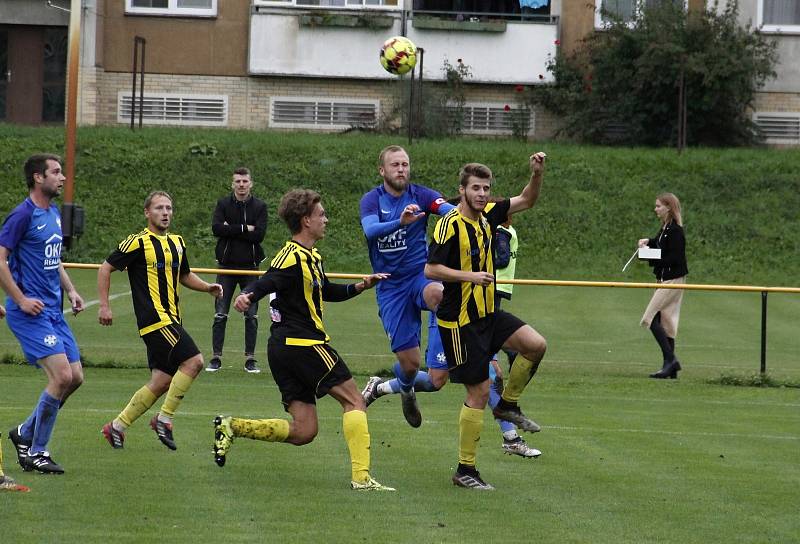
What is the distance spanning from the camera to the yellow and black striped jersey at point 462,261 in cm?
862

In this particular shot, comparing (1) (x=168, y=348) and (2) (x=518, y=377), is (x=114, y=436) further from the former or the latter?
(2) (x=518, y=377)

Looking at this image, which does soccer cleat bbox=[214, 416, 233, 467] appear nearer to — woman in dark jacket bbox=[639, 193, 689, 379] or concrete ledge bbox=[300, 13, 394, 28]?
woman in dark jacket bbox=[639, 193, 689, 379]

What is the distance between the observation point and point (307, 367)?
823 centimetres

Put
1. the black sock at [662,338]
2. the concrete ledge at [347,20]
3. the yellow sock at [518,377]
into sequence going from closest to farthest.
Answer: the yellow sock at [518,377] → the black sock at [662,338] → the concrete ledge at [347,20]

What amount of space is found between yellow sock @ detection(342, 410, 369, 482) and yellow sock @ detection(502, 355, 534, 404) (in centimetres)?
159

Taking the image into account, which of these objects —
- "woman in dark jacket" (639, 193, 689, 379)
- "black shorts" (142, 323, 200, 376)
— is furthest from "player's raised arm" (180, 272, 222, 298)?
"woman in dark jacket" (639, 193, 689, 379)

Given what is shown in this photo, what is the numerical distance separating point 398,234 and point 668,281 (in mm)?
6425

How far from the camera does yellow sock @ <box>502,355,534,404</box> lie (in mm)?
9375

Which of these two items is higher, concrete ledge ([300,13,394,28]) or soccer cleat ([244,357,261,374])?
concrete ledge ([300,13,394,28])

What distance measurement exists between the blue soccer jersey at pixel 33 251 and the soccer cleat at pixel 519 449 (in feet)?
10.9

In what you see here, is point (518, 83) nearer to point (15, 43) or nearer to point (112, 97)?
point (112, 97)

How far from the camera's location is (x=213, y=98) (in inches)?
1293

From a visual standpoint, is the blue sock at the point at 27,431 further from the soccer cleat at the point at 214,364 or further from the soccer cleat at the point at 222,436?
the soccer cleat at the point at 214,364

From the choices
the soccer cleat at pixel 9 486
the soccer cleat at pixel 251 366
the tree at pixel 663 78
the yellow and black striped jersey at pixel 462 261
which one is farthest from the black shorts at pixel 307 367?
the tree at pixel 663 78
